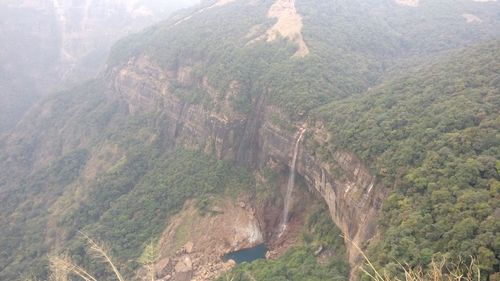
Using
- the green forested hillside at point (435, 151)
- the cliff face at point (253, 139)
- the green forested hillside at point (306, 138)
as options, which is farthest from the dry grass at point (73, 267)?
the cliff face at point (253, 139)

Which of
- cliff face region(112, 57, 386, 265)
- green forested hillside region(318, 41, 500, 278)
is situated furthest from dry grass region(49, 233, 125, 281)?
cliff face region(112, 57, 386, 265)

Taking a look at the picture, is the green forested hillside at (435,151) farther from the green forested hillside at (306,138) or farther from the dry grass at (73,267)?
the dry grass at (73,267)

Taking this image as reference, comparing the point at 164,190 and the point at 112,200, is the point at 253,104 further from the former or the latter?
the point at 112,200

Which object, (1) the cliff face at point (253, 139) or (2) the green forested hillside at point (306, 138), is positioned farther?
(1) the cliff face at point (253, 139)

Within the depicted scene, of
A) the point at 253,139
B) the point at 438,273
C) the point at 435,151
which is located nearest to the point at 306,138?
the point at 253,139

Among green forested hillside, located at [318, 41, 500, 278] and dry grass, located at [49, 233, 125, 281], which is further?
green forested hillside, located at [318, 41, 500, 278]

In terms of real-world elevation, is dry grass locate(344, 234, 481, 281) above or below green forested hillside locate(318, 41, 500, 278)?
above

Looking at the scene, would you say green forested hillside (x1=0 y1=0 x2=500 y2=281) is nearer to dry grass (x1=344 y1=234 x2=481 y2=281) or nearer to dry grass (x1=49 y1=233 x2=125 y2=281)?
dry grass (x1=344 y1=234 x2=481 y2=281)

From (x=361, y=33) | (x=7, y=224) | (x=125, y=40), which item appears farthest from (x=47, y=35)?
(x=361, y=33)
